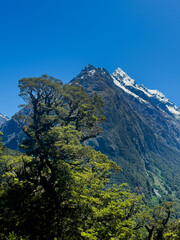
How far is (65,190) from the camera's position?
19328 mm

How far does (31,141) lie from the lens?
2972 cm

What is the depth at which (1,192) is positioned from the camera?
2038cm

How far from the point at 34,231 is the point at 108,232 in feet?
26.4

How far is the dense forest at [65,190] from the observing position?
16.2 meters

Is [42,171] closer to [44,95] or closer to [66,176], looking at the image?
[66,176]

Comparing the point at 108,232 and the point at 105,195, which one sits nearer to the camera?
the point at 108,232

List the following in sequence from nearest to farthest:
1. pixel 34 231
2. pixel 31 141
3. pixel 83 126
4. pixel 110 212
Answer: pixel 110 212
pixel 34 231
pixel 31 141
pixel 83 126

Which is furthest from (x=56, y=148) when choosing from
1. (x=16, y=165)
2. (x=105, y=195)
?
(x=105, y=195)

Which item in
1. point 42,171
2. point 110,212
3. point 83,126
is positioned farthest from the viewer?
point 83,126

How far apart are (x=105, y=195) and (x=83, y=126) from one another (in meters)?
18.6

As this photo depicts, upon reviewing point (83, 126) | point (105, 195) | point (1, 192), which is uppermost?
point (83, 126)

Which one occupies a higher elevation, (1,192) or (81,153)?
(81,153)

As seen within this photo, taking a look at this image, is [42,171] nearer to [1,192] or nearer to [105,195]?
[1,192]

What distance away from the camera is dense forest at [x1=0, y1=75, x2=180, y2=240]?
16.2 meters
